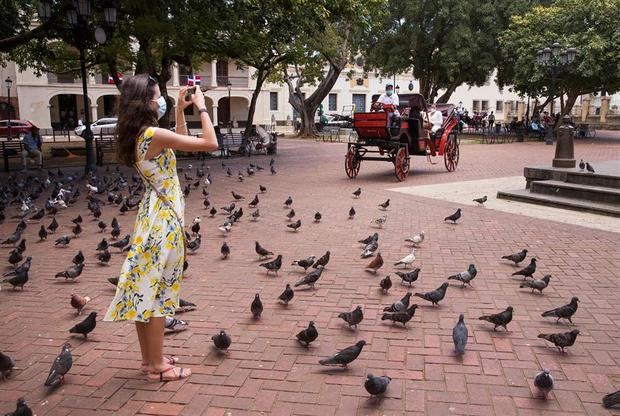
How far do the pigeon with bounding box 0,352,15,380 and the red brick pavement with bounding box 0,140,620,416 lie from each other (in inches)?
3.5

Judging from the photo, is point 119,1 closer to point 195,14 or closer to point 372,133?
point 195,14

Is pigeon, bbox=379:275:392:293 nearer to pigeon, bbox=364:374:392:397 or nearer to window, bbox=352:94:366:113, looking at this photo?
pigeon, bbox=364:374:392:397

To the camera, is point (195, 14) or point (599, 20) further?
point (599, 20)

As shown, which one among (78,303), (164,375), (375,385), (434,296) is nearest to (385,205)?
(434,296)

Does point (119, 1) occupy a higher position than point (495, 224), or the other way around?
point (119, 1)

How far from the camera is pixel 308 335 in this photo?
4156mm

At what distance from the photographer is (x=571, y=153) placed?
11805mm

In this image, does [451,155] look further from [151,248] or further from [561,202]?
[151,248]

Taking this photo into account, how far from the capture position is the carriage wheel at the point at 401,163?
45.2 feet

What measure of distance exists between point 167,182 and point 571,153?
36.2 ft

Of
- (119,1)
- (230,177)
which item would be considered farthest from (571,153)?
(119,1)

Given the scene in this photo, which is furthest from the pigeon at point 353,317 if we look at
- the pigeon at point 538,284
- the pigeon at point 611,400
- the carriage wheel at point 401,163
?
the carriage wheel at point 401,163

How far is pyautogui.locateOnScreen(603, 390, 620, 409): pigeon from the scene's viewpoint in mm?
3191

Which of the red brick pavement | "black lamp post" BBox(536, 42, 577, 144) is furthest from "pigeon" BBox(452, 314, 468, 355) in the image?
"black lamp post" BBox(536, 42, 577, 144)
